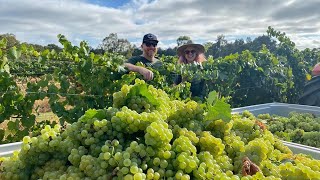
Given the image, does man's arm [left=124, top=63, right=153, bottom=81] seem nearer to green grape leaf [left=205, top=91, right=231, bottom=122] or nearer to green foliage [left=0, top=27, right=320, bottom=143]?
green foliage [left=0, top=27, right=320, bottom=143]

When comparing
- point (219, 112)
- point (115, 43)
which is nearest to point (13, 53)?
point (219, 112)

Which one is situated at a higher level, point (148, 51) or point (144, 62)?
point (148, 51)

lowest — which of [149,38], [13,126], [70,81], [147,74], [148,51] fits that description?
[13,126]

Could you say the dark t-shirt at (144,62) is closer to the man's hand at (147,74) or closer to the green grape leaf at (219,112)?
the man's hand at (147,74)

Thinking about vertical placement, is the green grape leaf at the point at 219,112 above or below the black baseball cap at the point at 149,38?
below

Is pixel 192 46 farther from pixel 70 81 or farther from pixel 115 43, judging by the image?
pixel 115 43

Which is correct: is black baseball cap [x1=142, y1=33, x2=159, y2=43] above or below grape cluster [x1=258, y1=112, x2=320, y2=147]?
above

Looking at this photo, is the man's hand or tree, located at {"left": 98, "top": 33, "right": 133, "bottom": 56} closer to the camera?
the man's hand

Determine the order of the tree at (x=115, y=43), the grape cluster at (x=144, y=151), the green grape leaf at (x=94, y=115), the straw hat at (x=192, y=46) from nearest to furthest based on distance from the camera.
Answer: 1. the grape cluster at (x=144, y=151)
2. the green grape leaf at (x=94, y=115)
3. the straw hat at (x=192, y=46)
4. the tree at (x=115, y=43)

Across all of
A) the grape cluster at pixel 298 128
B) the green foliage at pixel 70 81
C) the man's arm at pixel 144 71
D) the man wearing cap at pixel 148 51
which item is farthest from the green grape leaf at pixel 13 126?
the grape cluster at pixel 298 128

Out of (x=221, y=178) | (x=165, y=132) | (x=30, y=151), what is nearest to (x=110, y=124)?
(x=165, y=132)

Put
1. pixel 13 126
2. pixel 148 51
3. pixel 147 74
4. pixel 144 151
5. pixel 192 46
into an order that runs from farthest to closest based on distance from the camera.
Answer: pixel 192 46
pixel 148 51
pixel 147 74
pixel 13 126
pixel 144 151

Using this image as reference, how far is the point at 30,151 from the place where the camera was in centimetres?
161

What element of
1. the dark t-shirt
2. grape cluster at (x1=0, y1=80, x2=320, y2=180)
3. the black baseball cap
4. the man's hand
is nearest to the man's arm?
the man's hand
